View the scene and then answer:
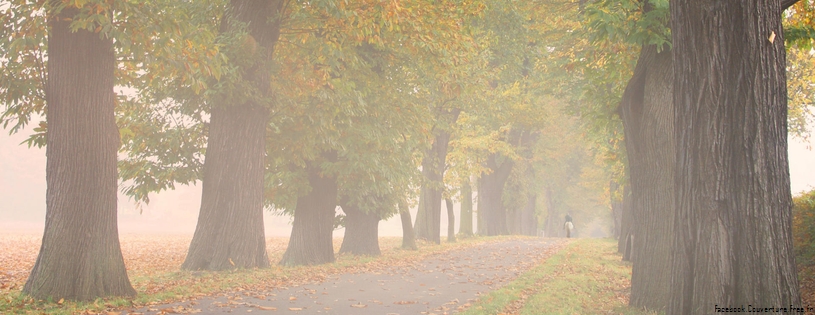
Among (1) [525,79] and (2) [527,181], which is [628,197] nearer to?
(1) [525,79]

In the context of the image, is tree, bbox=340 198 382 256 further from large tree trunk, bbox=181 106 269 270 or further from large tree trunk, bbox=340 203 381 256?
large tree trunk, bbox=181 106 269 270

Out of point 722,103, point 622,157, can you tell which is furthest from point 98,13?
point 622,157

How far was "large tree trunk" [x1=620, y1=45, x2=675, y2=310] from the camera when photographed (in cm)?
935

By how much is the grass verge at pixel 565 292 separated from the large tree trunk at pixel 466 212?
653 inches

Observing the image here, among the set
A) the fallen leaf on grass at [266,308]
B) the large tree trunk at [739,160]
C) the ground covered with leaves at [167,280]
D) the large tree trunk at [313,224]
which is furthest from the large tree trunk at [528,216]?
the large tree trunk at [739,160]

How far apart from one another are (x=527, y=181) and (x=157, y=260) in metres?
30.1

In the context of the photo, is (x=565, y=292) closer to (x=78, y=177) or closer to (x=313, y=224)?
(x=313, y=224)

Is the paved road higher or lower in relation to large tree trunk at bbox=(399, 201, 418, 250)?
lower

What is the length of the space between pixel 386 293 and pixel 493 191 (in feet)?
92.8

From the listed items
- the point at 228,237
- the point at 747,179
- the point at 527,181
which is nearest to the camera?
the point at 747,179

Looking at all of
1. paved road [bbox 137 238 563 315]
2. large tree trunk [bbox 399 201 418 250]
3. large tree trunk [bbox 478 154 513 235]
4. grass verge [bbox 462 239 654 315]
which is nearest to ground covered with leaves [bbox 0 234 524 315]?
paved road [bbox 137 238 563 315]

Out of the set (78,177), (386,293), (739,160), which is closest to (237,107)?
(78,177)

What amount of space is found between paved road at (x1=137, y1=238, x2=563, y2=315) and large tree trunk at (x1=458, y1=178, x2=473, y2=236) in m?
16.7

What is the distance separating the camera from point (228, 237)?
45.4ft
